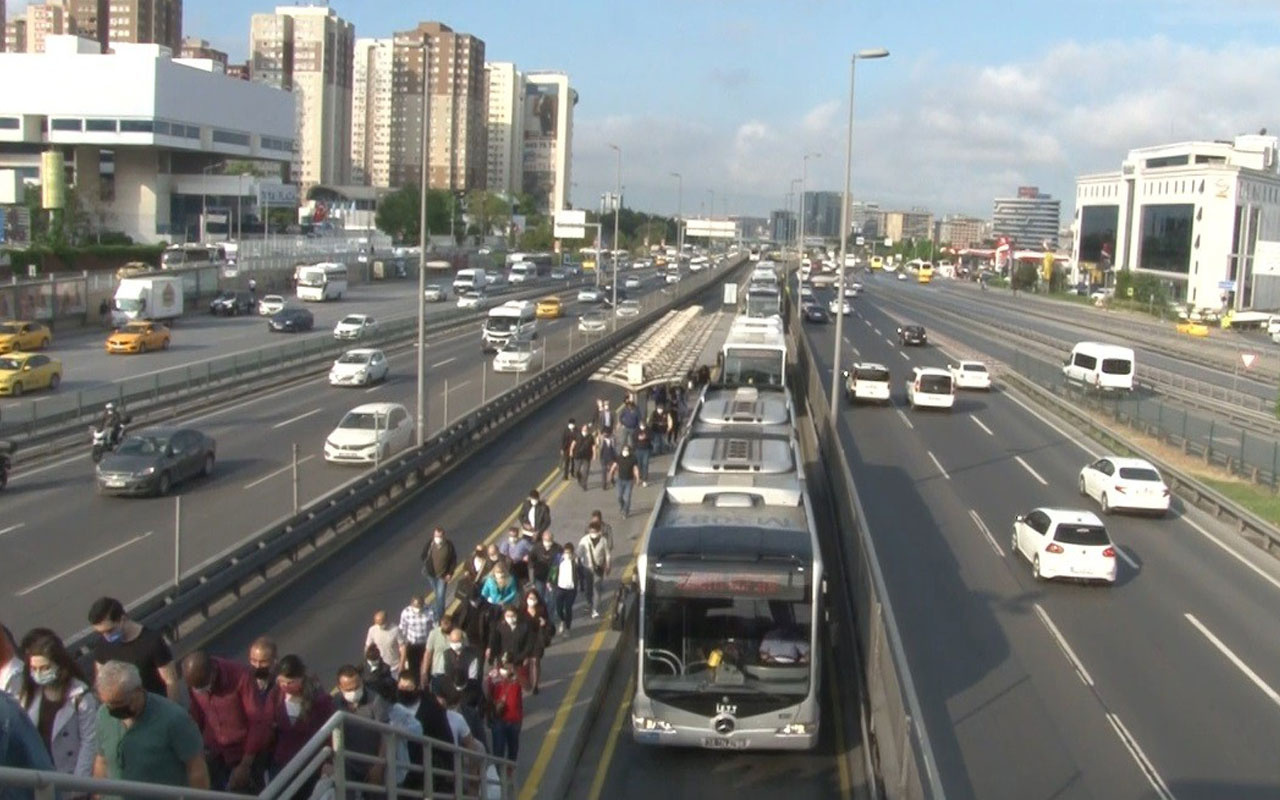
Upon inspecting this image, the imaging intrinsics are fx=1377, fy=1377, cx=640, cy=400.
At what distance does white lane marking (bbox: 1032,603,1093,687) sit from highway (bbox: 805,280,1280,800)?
3cm

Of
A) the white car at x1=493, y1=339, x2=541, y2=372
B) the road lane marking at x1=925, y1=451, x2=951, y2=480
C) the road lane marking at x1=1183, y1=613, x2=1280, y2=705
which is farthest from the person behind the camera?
the white car at x1=493, y1=339, x2=541, y2=372

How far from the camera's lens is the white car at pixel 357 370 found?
4222cm

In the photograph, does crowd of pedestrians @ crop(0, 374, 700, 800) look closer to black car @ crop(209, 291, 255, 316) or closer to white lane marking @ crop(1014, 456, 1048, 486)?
white lane marking @ crop(1014, 456, 1048, 486)

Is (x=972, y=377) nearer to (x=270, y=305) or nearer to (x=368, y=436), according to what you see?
(x=368, y=436)

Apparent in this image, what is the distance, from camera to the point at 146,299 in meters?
60.3

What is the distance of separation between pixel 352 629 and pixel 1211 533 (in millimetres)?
17729

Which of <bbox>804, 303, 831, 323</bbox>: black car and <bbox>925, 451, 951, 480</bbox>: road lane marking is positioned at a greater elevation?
<bbox>804, 303, 831, 323</bbox>: black car

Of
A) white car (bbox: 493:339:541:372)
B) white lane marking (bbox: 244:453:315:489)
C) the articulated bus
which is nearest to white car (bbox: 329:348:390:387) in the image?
white car (bbox: 493:339:541:372)

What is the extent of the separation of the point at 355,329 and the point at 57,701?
47.9 metres

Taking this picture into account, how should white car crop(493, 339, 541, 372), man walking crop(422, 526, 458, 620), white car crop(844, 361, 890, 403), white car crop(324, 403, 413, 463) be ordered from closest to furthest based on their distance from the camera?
1. man walking crop(422, 526, 458, 620)
2. white car crop(324, 403, 413, 463)
3. white car crop(844, 361, 890, 403)
4. white car crop(493, 339, 541, 372)

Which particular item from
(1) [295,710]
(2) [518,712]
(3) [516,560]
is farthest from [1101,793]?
(1) [295,710]

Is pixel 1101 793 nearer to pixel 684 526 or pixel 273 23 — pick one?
pixel 684 526

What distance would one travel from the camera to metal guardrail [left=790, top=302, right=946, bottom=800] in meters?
9.30

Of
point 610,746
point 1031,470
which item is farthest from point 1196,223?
point 610,746
